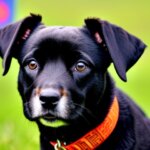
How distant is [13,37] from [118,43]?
100 centimetres

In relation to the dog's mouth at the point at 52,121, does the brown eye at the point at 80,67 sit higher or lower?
higher

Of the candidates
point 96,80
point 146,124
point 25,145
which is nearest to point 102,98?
point 96,80

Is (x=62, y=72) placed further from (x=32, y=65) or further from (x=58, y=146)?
(x=58, y=146)

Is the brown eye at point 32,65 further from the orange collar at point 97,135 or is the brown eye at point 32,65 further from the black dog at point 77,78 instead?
the orange collar at point 97,135

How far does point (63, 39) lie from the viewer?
8938mm

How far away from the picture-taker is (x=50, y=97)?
8.38 m

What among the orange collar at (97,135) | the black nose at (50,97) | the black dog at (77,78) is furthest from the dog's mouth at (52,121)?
the orange collar at (97,135)

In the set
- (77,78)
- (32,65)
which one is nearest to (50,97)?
(77,78)

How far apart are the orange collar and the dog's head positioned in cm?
21

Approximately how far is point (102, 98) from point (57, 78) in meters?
0.54

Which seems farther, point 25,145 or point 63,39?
point 25,145

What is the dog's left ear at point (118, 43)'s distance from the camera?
880 centimetres

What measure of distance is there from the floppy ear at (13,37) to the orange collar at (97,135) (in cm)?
97

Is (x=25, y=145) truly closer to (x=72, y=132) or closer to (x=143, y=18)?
(x=72, y=132)
